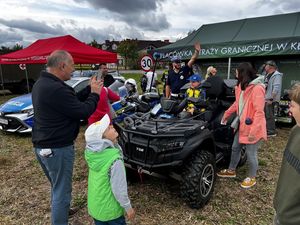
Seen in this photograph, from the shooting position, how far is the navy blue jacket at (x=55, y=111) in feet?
8.06

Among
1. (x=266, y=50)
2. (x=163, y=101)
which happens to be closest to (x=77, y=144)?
(x=163, y=101)

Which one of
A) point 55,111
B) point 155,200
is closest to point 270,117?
point 155,200

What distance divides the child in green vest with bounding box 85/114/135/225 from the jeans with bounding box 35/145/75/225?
504 mm

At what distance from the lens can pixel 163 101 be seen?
12.8ft

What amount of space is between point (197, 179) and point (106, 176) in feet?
4.76

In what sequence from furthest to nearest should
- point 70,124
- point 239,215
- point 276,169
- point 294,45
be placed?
point 294,45 < point 276,169 < point 239,215 < point 70,124

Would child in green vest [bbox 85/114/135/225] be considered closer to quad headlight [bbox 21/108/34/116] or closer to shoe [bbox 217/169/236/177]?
shoe [bbox 217/169/236/177]

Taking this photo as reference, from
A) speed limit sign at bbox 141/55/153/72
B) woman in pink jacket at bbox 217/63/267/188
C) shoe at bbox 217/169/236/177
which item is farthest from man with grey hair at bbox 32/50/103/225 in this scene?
speed limit sign at bbox 141/55/153/72

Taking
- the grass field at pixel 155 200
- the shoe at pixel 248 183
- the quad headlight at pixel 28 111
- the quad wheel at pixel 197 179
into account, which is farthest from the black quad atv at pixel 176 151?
the quad headlight at pixel 28 111

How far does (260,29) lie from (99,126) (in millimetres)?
8257

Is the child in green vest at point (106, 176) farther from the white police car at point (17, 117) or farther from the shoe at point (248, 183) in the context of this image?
the white police car at point (17, 117)

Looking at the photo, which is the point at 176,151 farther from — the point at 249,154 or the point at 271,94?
the point at 271,94

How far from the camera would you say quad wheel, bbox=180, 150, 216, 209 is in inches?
129

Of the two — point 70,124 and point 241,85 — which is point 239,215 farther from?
point 70,124
